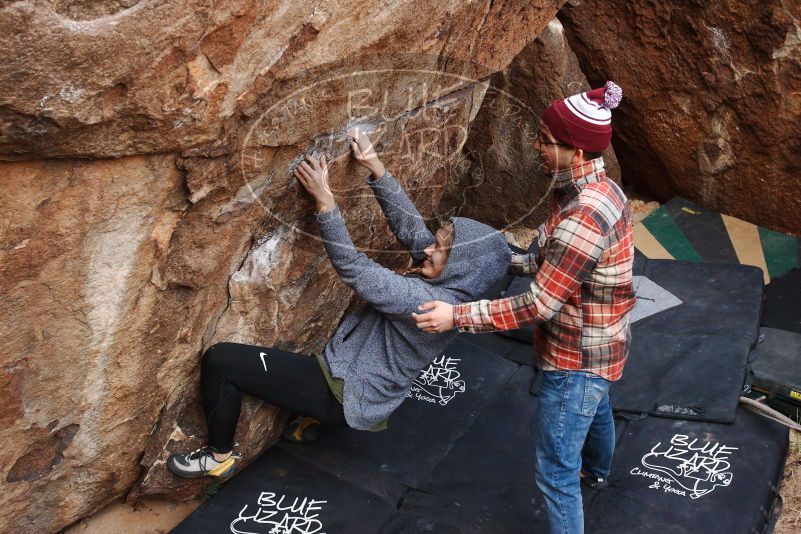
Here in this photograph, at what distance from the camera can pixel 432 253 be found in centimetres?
254

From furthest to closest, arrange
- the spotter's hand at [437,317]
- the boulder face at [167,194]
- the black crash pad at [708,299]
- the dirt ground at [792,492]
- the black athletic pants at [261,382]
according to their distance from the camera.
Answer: the black crash pad at [708,299] < the dirt ground at [792,492] < the black athletic pants at [261,382] < the spotter's hand at [437,317] < the boulder face at [167,194]

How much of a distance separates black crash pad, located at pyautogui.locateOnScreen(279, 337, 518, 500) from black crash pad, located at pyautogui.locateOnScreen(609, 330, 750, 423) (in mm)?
507

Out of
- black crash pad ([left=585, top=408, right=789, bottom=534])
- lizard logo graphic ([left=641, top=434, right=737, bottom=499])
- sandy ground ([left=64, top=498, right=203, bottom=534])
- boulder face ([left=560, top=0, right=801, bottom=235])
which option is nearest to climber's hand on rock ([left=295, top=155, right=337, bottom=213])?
sandy ground ([left=64, top=498, right=203, bottom=534])

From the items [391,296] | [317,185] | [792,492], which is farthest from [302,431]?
[792,492]

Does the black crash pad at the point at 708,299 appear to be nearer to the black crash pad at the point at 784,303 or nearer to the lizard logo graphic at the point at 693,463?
the black crash pad at the point at 784,303

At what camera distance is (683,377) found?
3340 millimetres

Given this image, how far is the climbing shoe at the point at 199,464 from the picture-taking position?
108 inches

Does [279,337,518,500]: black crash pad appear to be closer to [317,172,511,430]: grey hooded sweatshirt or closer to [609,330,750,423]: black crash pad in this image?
[317,172,511,430]: grey hooded sweatshirt

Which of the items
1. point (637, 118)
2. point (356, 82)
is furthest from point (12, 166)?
point (637, 118)

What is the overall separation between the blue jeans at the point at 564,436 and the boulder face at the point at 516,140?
224 cm

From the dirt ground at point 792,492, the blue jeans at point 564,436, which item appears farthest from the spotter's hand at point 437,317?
the dirt ground at point 792,492

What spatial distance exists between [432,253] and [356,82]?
22.5 inches

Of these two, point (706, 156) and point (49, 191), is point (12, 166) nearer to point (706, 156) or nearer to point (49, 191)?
point (49, 191)

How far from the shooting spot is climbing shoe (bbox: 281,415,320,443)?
10.1 ft
